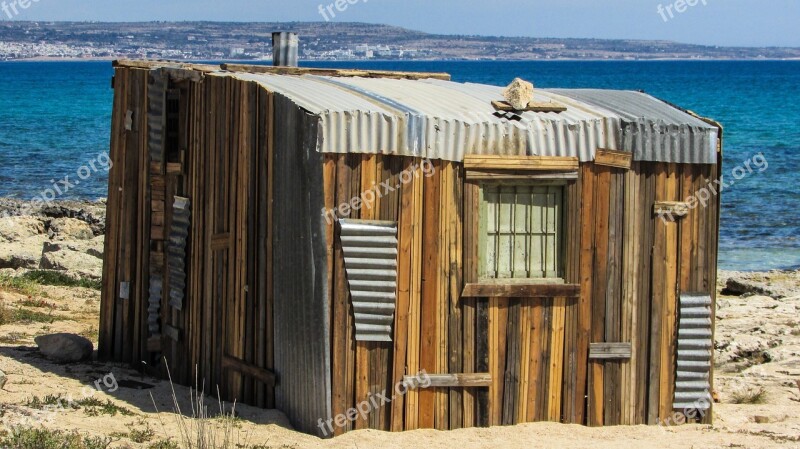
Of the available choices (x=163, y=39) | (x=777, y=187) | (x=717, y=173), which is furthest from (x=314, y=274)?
(x=163, y=39)

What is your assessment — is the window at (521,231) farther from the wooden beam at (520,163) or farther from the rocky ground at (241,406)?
the rocky ground at (241,406)

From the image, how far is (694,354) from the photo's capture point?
10.4 meters

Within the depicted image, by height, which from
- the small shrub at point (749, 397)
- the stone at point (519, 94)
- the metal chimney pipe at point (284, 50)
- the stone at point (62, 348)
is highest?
the metal chimney pipe at point (284, 50)

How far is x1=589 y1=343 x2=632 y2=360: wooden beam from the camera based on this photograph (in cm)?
1020

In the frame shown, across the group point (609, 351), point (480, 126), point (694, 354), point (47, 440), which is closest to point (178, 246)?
point (47, 440)

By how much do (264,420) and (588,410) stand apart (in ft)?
8.93

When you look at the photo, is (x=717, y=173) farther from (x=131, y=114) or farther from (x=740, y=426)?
(x=131, y=114)

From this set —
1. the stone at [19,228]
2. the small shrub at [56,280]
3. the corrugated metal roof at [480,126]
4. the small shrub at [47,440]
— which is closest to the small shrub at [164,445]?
the small shrub at [47,440]

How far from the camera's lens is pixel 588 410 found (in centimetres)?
1028

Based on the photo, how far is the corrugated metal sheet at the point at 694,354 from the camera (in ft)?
33.8

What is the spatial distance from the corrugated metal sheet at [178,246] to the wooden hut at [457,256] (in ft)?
2.14

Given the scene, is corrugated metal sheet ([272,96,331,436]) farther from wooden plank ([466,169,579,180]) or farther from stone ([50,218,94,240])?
stone ([50,218,94,240])

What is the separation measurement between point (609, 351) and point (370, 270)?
2.19 m

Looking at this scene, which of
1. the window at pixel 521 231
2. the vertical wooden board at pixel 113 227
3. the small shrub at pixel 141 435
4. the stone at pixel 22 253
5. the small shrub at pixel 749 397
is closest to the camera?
the small shrub at pixel 141 435
